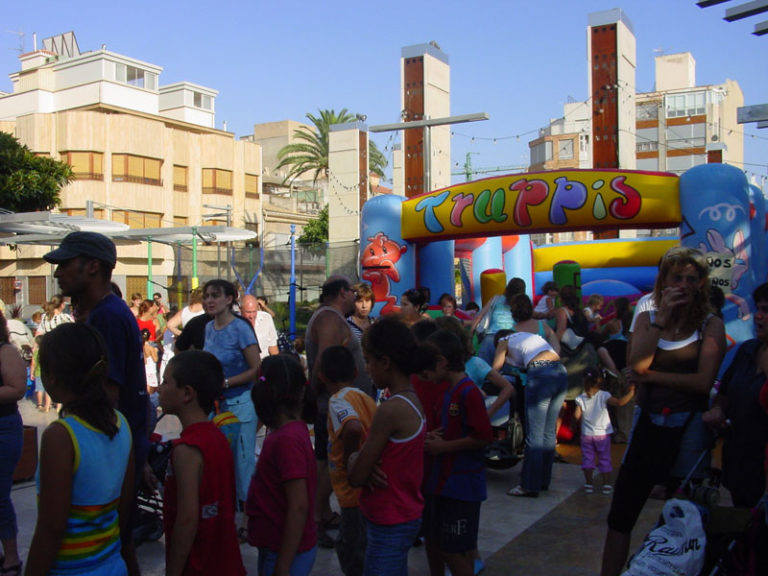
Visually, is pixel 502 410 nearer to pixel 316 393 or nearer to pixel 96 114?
pixel 316 393

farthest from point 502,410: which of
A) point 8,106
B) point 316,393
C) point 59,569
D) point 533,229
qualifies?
point 8,106

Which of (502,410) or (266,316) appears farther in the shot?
(266,316)

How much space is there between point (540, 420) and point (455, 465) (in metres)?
2.80

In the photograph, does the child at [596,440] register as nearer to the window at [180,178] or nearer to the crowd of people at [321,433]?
the crowd of people at [321,433]

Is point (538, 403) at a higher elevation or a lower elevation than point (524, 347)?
lower

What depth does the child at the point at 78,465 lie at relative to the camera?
7.59 feet

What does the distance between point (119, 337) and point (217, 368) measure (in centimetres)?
48

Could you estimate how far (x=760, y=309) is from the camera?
363cm

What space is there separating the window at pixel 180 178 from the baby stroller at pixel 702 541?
1442 inches

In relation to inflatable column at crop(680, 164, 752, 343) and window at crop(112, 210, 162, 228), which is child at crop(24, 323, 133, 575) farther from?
window at crop(112, 210, 162, 228)

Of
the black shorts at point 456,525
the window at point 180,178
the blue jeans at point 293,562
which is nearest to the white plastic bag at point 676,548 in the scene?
the black shorts at point 456,525

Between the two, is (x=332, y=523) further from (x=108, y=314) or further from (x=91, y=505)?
(x=91, y=505)

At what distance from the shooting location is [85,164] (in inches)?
1351

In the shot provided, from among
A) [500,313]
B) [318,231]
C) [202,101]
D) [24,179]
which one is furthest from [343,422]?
[202,101]
